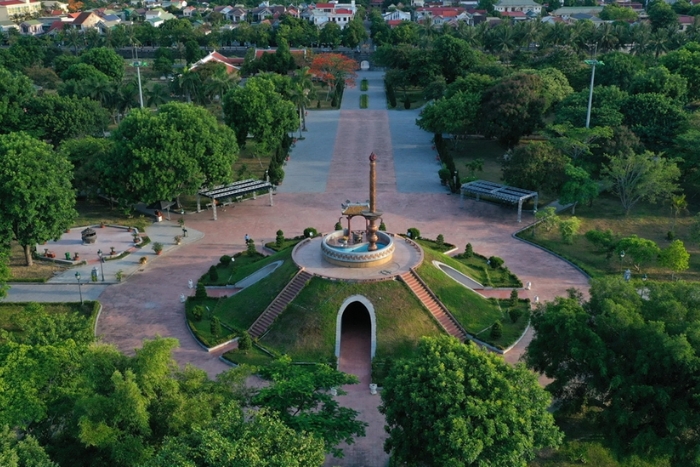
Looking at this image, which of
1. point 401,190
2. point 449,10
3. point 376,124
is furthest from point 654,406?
point 449,10

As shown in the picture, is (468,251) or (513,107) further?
(513,107)

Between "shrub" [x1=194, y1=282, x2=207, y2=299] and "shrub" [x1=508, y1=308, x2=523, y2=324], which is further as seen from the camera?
"shrub" [x1=194, y1=282, x2=207, y2=299]

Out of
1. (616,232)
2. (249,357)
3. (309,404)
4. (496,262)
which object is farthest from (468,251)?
(309,404)

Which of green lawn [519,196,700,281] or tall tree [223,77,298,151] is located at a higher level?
tall tree [223,77,298,151]

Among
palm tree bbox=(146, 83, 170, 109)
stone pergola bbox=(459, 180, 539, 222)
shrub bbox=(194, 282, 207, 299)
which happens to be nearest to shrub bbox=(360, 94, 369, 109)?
palm tree bbox=(146, 83, 170, 109)

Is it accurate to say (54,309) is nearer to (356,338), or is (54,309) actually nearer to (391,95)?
Answer: (356,338)

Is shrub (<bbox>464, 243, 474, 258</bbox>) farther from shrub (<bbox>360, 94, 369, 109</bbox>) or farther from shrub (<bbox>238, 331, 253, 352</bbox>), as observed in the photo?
shrub (<bbox>360, 94, 369, 109</bbox>)
